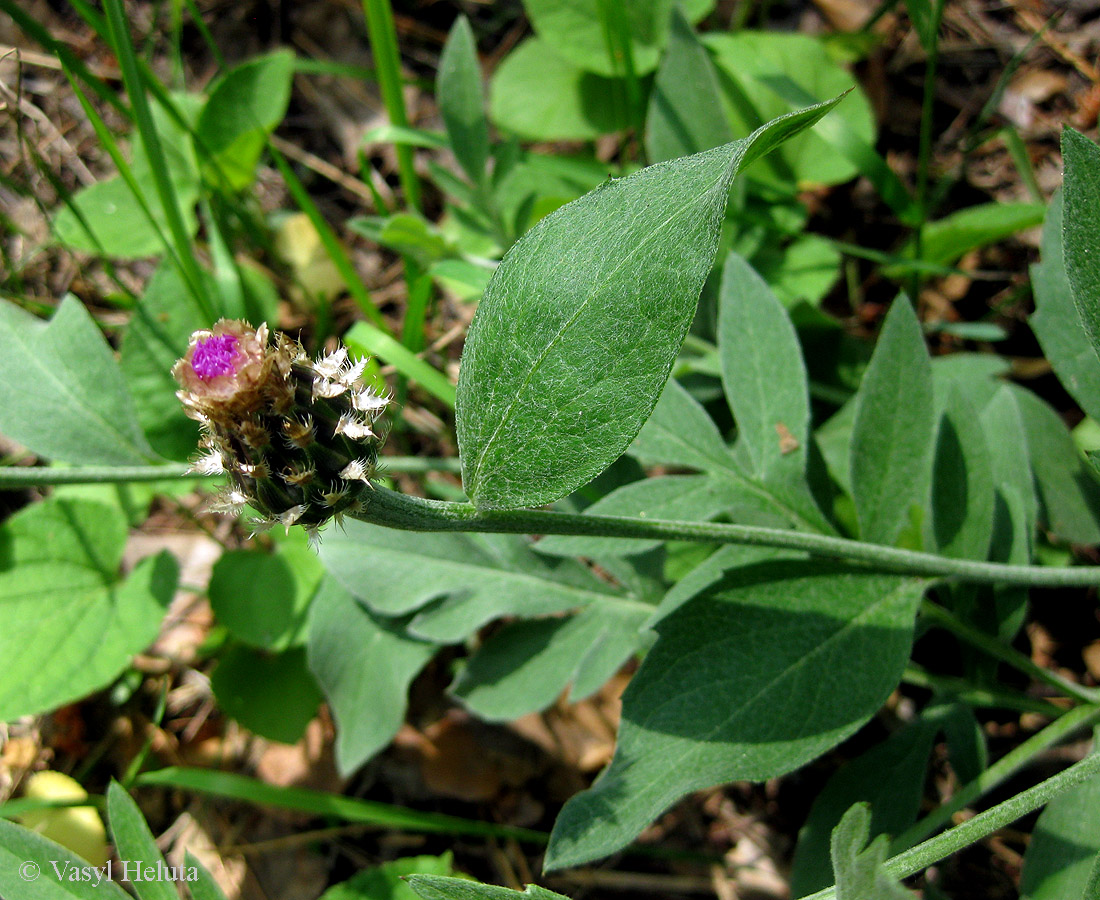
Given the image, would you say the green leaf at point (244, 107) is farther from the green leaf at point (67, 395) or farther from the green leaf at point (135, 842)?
the green leaf at point (135, 842)

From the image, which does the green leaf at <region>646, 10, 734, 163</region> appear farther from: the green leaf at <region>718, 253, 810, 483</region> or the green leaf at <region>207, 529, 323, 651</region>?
the green leaf at <region>207, 529, 323, 651</region>

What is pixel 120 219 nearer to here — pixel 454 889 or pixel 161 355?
pixel 161 355

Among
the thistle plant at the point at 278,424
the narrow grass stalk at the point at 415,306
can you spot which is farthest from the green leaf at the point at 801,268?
the thistle plant at the point at 278,424

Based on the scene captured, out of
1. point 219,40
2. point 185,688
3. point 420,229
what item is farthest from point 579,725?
point 219,40

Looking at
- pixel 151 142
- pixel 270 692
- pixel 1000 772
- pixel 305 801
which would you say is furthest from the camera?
pixel 270 692

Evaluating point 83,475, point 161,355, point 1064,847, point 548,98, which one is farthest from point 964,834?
point 548,98
